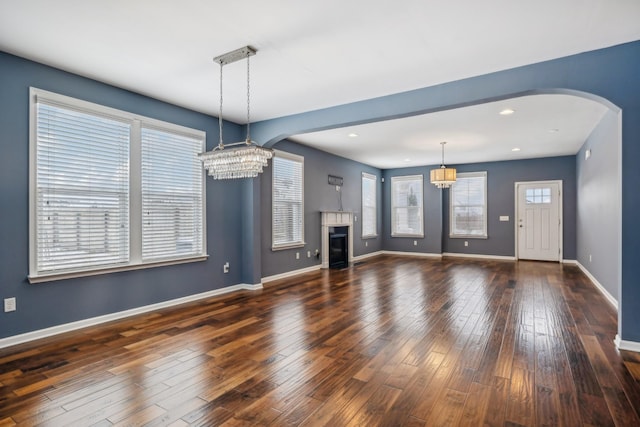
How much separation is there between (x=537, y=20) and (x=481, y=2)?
561 millimetres

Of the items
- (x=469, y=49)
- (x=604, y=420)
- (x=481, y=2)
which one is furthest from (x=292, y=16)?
(x=604, y=420)

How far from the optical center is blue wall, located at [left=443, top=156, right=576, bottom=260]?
323 inches

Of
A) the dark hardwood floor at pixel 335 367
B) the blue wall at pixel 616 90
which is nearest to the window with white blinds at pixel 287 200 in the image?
the dark hardwood floor at pixel 335 367

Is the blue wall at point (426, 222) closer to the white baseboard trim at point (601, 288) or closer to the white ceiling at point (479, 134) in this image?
the white ceiling at point (479, 134)

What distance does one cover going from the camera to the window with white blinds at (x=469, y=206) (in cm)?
929

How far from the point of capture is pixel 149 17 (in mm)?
2562

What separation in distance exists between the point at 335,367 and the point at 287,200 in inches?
167

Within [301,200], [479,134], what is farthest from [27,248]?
[479,134]

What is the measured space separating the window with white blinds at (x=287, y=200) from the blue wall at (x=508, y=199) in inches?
195

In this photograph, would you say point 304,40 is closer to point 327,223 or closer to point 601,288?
point 327,223

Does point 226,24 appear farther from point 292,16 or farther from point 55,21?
point 55,21

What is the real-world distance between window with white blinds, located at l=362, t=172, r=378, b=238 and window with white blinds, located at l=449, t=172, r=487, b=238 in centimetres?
217

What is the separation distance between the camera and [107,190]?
3.80 meters

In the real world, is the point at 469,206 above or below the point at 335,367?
above
